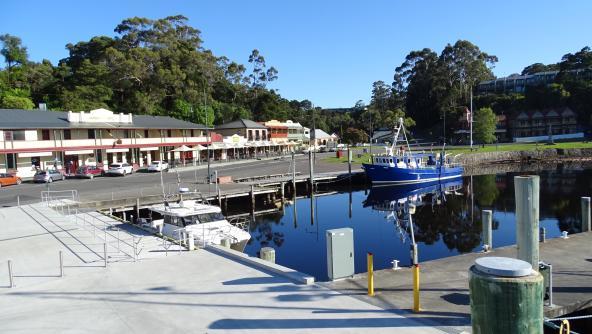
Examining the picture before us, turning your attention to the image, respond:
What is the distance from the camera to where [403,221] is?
3106 centimetres

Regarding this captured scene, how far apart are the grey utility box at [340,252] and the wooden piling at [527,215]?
157 inches

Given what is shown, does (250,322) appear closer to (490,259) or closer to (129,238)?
(490,259)

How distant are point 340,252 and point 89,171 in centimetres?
4420

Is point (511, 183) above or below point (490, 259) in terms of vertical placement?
below

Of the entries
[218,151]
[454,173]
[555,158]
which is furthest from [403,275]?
[555,158]

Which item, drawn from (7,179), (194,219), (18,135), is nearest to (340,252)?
(194,219)

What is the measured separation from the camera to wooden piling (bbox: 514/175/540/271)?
807cm

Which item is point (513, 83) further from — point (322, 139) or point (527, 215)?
point (527, 215)

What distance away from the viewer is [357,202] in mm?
41625

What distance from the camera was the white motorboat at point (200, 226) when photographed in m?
20.8

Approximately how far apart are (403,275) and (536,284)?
27.2 feet

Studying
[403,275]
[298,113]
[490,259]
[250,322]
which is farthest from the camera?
[298,113]

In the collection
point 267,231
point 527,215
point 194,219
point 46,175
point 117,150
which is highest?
point 117,150

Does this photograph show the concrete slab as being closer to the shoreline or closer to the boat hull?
the boat hull
